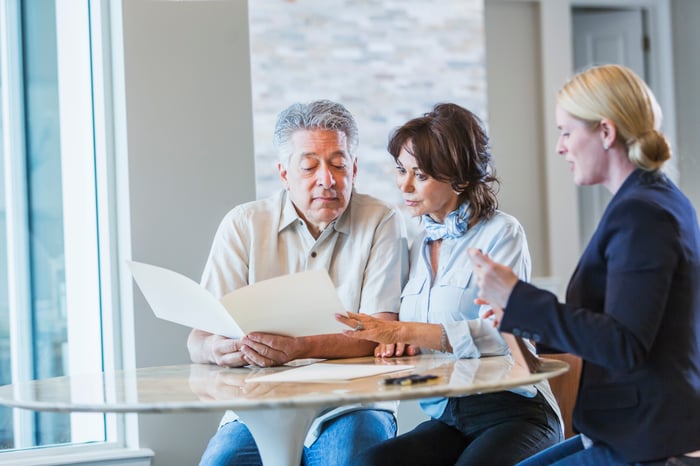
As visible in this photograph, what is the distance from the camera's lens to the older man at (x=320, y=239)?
2207mm

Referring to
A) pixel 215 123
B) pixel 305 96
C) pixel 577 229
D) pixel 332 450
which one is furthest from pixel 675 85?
pixel 332 450

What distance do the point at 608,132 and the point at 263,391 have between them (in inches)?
29.5

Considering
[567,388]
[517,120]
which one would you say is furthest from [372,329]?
[517,120]

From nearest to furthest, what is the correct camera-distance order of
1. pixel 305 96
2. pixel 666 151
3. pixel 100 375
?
1. pixel 666 151
2. pixel 100 375
3. pixel 305 96

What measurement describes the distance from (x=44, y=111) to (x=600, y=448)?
1903mm

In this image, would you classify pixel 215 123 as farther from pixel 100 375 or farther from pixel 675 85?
pixel 675 85

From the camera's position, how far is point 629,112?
1.60 m

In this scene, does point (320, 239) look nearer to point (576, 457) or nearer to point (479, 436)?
Answer: point (479, 436)

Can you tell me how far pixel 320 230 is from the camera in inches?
93.6

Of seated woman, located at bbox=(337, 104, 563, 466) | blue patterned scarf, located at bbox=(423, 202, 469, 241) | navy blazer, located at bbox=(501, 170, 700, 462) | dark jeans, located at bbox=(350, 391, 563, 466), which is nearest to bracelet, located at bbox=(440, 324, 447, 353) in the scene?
seated woman, located at bbox=(337, 104, 563, 466)

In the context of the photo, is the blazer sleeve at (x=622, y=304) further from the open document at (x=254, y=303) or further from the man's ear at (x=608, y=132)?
→ the open document at (x=254, y=303)

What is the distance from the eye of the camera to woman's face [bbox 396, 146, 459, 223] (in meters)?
2.21

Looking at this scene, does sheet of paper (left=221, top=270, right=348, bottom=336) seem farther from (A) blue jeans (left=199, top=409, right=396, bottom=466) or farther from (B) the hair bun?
(B) the hair bun

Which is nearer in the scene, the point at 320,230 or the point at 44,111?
the point at 320,230
